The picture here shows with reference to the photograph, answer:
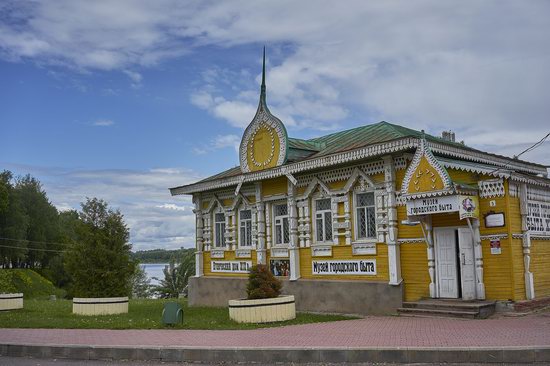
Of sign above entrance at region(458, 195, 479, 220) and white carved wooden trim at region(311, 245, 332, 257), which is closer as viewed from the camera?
sign above entrance at region(458, 195, 479, 220)

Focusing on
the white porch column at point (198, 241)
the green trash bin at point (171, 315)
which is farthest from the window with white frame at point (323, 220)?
the white porch column at point (198, 241)

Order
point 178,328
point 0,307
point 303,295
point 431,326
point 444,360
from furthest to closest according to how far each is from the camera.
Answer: point 0,307 < point 303,295 < point 178,328 < point 431,326 < point 444,360

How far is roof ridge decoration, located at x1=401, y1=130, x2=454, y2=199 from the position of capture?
1482cm

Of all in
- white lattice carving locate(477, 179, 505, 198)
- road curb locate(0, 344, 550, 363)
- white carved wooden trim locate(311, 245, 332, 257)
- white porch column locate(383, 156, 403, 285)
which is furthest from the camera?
white carved wooden trim locate(311, 245, 332, 257)

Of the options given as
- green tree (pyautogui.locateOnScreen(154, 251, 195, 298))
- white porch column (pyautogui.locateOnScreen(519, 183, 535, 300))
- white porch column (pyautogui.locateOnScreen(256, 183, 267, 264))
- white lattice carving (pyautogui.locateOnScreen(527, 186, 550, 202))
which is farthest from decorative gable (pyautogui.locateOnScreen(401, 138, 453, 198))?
green tree (pyautogui.locateOnScreen(154, 251, 195, 298))

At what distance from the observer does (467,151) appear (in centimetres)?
1717

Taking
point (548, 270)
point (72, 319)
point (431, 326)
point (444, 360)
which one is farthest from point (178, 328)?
point (548, 270)

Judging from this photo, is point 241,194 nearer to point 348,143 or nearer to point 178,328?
point 348,143

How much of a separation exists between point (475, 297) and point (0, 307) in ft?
53.5

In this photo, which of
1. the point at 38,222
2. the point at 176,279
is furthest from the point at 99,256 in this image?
the point at 38,222

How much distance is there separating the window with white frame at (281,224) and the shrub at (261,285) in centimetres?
546

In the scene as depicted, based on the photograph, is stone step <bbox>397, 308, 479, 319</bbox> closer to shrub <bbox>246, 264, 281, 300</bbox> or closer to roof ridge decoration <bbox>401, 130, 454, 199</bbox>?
roof ridge decoration <bbox>401, 130, 454, 199</bbox>

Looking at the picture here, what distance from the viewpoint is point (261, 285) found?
51.3ft

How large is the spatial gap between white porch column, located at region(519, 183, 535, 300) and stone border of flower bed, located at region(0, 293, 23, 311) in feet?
57.4
